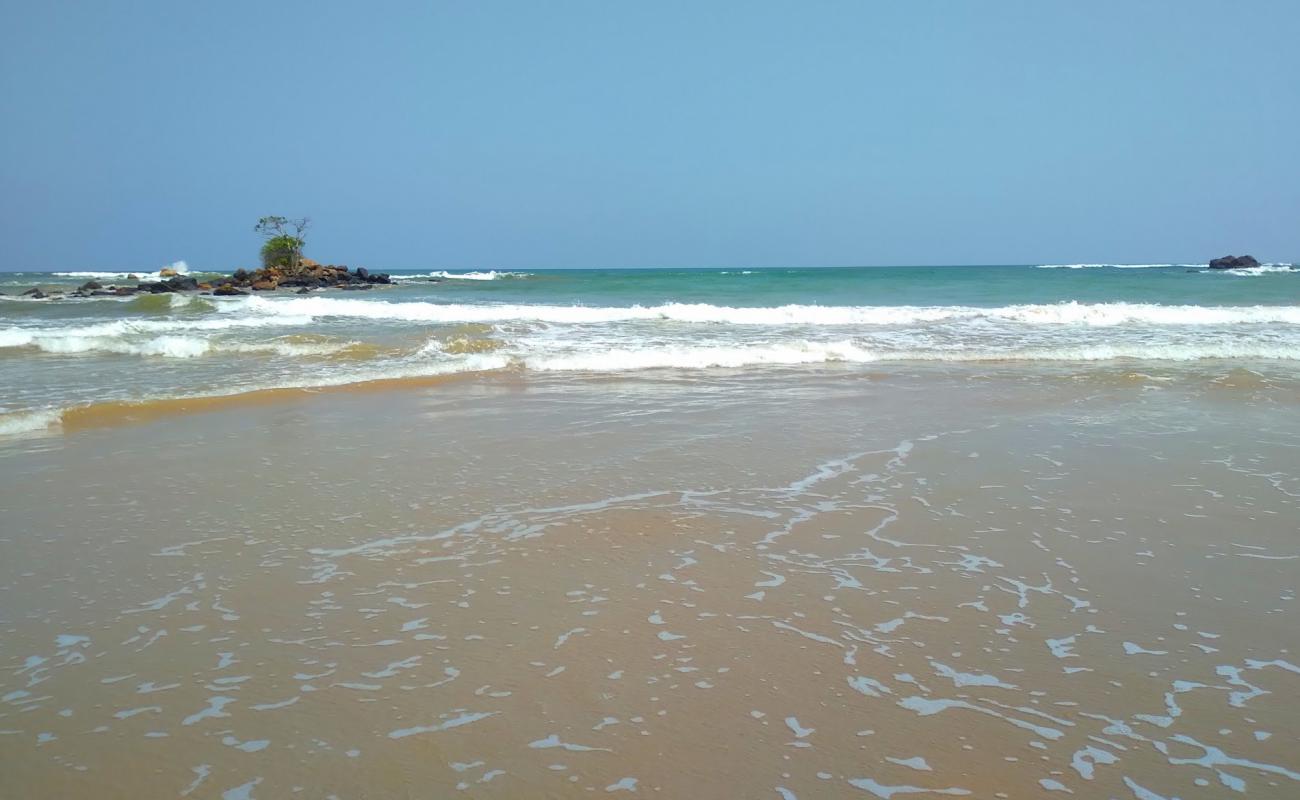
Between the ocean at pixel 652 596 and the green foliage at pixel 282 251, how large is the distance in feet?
148

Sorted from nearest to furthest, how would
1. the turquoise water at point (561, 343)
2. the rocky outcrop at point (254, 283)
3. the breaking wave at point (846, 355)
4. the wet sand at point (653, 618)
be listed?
the wet sand at point (653, 618) < the turquoise water at point (561, 343) < the breaking wave at point (846, 355) < the rocky outcrop at point (254, 283)

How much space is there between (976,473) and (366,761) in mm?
4896

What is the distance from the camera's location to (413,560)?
14.3 feet

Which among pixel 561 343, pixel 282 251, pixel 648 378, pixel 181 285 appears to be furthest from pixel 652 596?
pixel 282 251

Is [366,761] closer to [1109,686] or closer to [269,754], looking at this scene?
[269,754]

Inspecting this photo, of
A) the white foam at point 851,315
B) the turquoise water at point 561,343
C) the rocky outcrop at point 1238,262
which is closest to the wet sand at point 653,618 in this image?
the turquoise water at point 561,343

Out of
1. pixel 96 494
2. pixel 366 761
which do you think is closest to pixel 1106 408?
pixel 366 761

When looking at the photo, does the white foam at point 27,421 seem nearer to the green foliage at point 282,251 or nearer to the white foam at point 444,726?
the white foam at point 444,726

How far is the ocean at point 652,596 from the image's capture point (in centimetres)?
259

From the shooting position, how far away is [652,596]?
12.7ft

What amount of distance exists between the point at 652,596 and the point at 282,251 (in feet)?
175

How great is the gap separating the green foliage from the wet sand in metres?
47.3

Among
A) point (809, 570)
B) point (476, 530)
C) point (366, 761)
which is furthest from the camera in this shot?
point (476, 530)

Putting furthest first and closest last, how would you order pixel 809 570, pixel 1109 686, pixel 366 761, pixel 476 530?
pixel 476 530, pixel 809 570, pixel 1109 686, pixel 366 761
